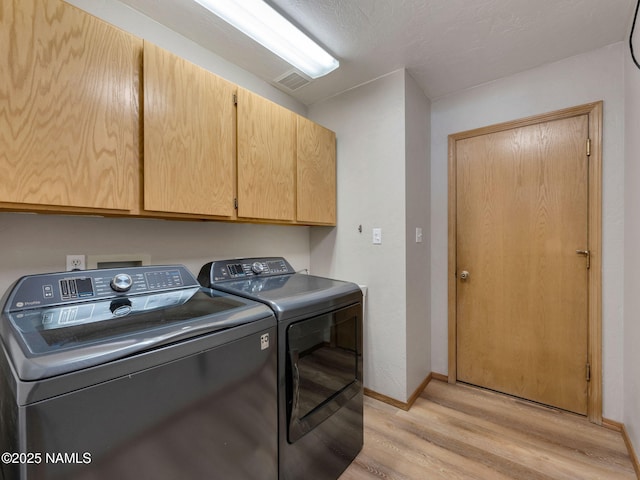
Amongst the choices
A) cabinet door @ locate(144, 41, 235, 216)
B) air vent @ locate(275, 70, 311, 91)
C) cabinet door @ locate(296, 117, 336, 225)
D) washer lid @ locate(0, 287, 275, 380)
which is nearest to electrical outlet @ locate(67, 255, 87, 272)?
washer lid @ locate(0, 287, 275, 380)

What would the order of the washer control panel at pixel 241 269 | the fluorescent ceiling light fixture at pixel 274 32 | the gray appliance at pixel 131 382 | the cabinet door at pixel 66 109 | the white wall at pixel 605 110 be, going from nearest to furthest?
the gray appliance at pixel 131 382 → the cabinet door at pixel 66 109 → the fluorescent ceiling light fixture at pixel 274 32 → the washer control panel at pixel 241 269 → the white wall at pixel 605 110

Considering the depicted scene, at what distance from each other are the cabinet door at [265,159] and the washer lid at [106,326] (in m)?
0.66

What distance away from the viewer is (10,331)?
2.54 feet

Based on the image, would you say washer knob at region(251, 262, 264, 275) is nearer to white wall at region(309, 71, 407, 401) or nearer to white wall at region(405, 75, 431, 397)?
white wall at region(309, 71, 407, 401)

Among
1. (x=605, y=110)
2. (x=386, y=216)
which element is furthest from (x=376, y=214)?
(x=605, y=110)

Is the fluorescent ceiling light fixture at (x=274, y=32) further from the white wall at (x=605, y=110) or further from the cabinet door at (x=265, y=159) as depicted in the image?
the white wall at (x=605, y=110)

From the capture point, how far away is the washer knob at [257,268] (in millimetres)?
1777

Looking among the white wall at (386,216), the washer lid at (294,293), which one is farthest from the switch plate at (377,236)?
the washer lid at (294,293)

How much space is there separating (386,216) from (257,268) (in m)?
1.01

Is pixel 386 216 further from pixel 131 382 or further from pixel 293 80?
pixel 131 382

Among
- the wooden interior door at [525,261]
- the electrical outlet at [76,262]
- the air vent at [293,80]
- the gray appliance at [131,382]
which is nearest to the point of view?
the gray appliance at [131,382]

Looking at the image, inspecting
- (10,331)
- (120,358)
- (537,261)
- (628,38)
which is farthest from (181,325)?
(628,38)

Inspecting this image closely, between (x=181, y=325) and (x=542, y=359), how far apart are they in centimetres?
243

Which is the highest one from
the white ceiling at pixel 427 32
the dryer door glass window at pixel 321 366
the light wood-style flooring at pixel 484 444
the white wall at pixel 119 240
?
the white ceiling at pixel 427 32
